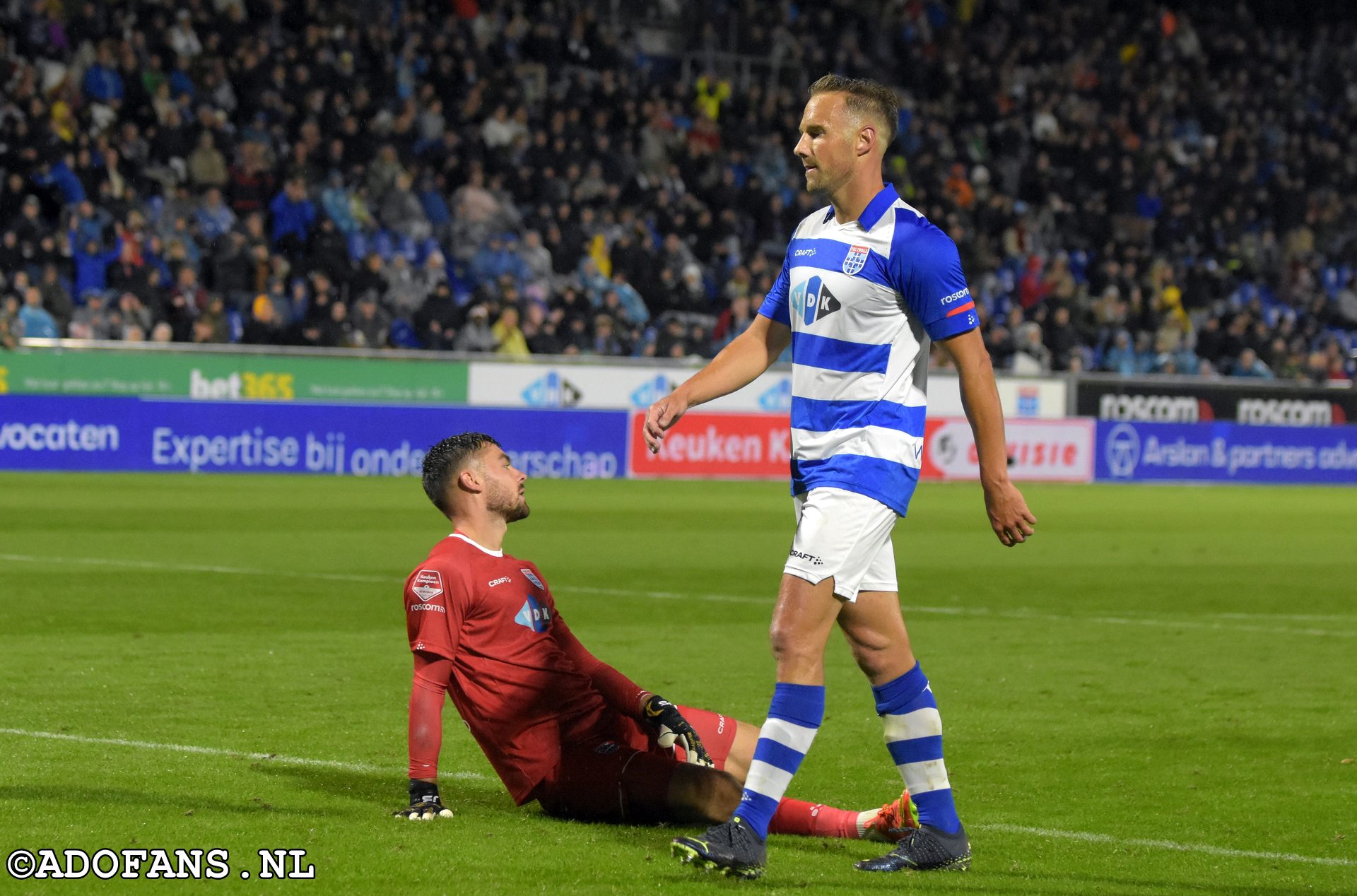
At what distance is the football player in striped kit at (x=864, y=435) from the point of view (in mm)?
4699

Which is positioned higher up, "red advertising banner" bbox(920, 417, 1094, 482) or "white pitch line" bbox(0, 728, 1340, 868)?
"red advertising banner" bbox(920, 417, 1094, 482)

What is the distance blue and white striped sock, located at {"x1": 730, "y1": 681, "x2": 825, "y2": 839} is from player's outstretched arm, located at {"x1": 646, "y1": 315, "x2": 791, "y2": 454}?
2.51 ft

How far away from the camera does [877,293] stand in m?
4.84

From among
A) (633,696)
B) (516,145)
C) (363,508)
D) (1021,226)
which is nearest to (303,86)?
(516,145)

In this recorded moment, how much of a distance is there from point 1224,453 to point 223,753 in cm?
2470

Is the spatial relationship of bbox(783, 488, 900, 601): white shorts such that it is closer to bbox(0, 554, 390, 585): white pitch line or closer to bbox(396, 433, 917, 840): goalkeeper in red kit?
bbox(396, 433, 917, 840): goalkeeper in red kit

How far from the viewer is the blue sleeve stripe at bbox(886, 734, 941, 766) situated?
4926mm

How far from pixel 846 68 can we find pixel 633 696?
30.9 metres

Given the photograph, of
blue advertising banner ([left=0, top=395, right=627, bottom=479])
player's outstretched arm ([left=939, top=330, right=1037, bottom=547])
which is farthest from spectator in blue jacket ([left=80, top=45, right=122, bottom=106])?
player's outstretched arm ([left=939, top=330, right=1037, bottom=547])

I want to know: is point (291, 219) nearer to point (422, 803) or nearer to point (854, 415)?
point (422, 803)

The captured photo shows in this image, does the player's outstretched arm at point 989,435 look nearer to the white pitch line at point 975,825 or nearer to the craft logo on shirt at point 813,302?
the craft logo on shirt at point 813,302

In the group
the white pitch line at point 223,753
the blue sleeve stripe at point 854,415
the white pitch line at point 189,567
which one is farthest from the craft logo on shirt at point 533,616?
the white pitch line at point 189,567

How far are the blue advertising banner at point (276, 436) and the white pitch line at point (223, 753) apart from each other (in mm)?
15802

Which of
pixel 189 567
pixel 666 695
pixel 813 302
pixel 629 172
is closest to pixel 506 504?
pixel 813 302
